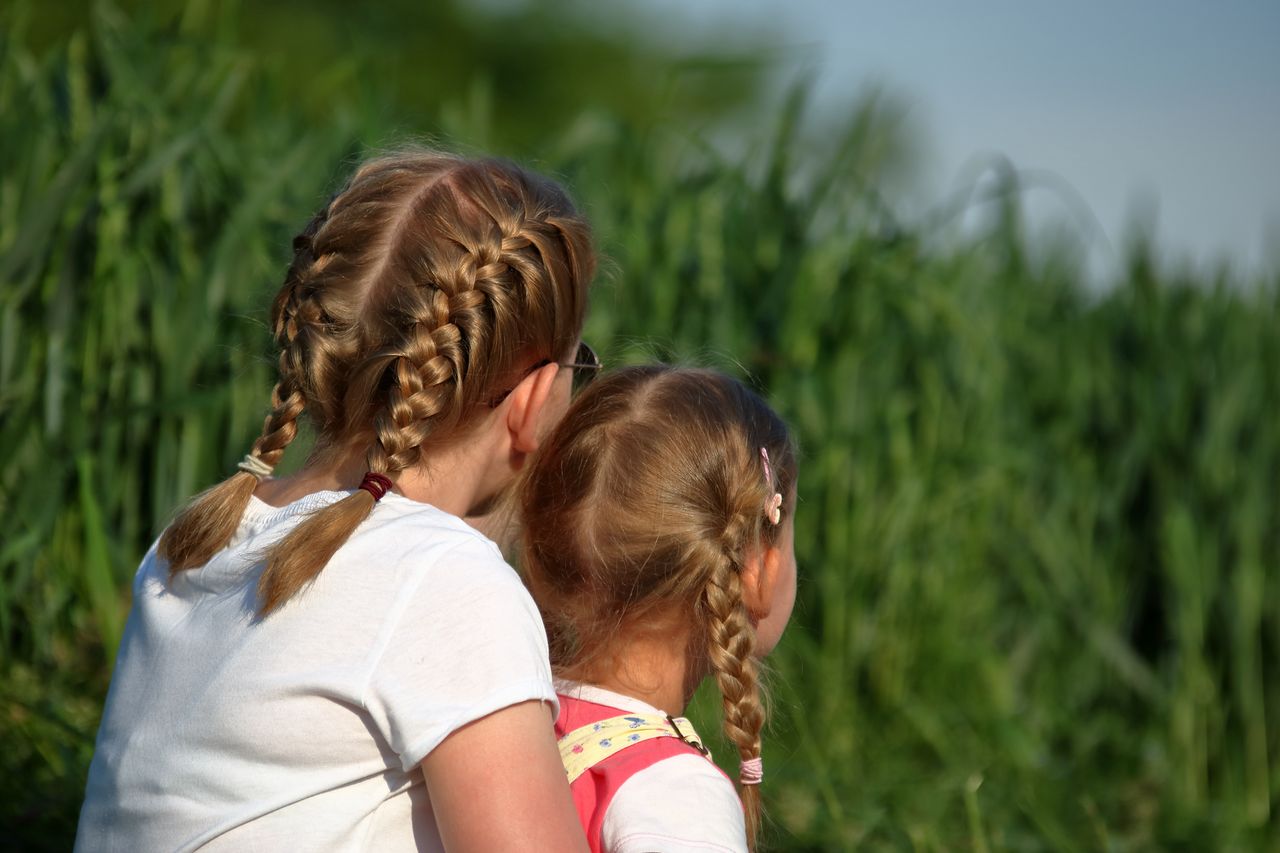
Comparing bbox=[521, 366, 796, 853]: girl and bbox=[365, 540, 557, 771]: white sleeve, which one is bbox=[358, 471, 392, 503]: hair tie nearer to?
bbox=[365, 540, 557, 771]: white sleeve

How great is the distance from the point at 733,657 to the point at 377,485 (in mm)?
422

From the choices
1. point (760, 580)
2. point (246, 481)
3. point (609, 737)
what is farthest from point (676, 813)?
point (246, 481)

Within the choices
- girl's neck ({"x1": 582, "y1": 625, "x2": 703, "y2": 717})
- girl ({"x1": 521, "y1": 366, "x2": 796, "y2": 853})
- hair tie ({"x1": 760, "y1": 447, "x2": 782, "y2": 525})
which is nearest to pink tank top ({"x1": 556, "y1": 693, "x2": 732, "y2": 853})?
girl ({"x1": 521, "y1": 366, "x2": 796, "y2": 853})

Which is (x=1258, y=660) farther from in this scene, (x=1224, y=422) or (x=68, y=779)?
(x=68, y=779)

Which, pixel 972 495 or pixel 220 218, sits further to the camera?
pixel 972 495

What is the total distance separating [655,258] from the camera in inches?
116

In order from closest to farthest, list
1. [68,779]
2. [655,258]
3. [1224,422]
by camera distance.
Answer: [68,779] → [655,258] → [1224,422]

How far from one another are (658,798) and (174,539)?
54 cm

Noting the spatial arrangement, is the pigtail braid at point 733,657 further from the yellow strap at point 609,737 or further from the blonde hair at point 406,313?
the blonde hair at point 406,313

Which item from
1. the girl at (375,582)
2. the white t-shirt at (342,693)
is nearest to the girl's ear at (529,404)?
the girl at (375,582)

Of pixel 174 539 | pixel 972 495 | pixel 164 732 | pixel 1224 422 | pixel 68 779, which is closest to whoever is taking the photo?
pixel 164 732

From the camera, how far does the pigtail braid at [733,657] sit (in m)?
1.32

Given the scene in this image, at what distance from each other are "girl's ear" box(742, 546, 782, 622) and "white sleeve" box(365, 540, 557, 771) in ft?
1.25

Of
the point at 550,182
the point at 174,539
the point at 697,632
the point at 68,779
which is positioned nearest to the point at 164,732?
the point at 174,539
